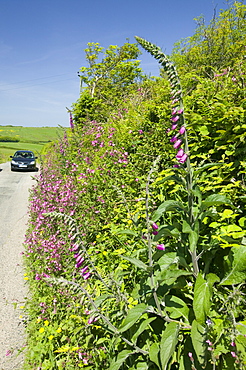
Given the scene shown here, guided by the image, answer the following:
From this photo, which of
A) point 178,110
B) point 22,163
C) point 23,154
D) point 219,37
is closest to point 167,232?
point 178,110

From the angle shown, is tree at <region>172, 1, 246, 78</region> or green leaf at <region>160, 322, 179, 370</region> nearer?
green leaf at <region>160, 322, 179, 370</region>

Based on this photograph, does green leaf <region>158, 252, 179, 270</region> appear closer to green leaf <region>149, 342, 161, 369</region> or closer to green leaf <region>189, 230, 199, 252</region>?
green leaf <region>189, 230, 199, 252</region>

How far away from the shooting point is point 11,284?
4625 mm

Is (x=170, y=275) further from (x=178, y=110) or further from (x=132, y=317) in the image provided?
(x=178, y=110)

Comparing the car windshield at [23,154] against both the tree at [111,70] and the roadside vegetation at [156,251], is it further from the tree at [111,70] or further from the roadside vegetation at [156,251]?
the roadside vegetation at [156,251]

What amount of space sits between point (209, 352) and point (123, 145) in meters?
4.47

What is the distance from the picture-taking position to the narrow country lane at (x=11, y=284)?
3213mm

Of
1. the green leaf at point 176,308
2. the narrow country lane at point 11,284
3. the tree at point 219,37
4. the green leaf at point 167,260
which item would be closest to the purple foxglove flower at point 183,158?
the green leaf at point 167,260

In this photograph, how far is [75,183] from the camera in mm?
5777

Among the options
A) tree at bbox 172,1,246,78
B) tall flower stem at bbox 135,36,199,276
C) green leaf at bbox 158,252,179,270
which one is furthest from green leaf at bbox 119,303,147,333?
tree at bbox 172,1,246,78

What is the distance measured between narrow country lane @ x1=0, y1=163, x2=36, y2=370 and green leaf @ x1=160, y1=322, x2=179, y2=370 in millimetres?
2096

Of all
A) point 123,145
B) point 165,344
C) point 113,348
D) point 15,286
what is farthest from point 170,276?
point 123,145

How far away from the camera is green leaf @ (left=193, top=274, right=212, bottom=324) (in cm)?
168

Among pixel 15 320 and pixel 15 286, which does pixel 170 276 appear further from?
pixel 15 286
